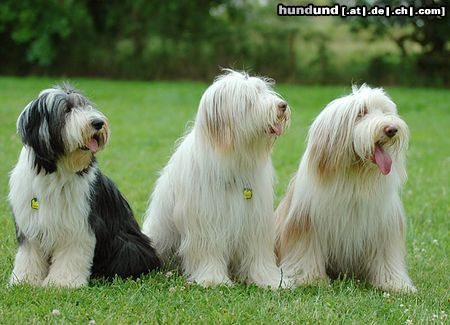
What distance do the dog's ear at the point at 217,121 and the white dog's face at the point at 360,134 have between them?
608 mm

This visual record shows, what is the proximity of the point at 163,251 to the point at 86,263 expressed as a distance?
0.69m

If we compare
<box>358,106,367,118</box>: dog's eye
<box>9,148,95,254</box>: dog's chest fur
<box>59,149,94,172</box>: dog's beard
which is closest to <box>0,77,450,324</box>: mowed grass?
<box>9,148,95,254</box>: dog's chest fur

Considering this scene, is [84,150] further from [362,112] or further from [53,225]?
[362,112]

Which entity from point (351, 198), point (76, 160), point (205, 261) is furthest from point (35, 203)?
point (351, 198)

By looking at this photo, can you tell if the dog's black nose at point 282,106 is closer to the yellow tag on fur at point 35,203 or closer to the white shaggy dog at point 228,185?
the white shaggy dog at point 228,185

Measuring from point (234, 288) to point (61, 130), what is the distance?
152 centimetres

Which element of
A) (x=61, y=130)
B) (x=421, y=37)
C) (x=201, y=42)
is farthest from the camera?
(x=201, y=42)

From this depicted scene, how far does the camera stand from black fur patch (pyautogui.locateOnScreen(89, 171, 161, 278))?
4688 millimetres

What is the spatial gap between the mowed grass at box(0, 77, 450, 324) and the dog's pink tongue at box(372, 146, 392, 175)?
2.71ft

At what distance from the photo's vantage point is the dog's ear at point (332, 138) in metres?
4.47

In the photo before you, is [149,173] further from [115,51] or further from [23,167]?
[115,51]

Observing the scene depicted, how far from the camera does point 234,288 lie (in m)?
4.63

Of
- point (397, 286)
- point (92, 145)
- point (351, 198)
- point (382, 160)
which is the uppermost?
point (92, 145)

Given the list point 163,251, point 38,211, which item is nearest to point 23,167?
point 38,211
